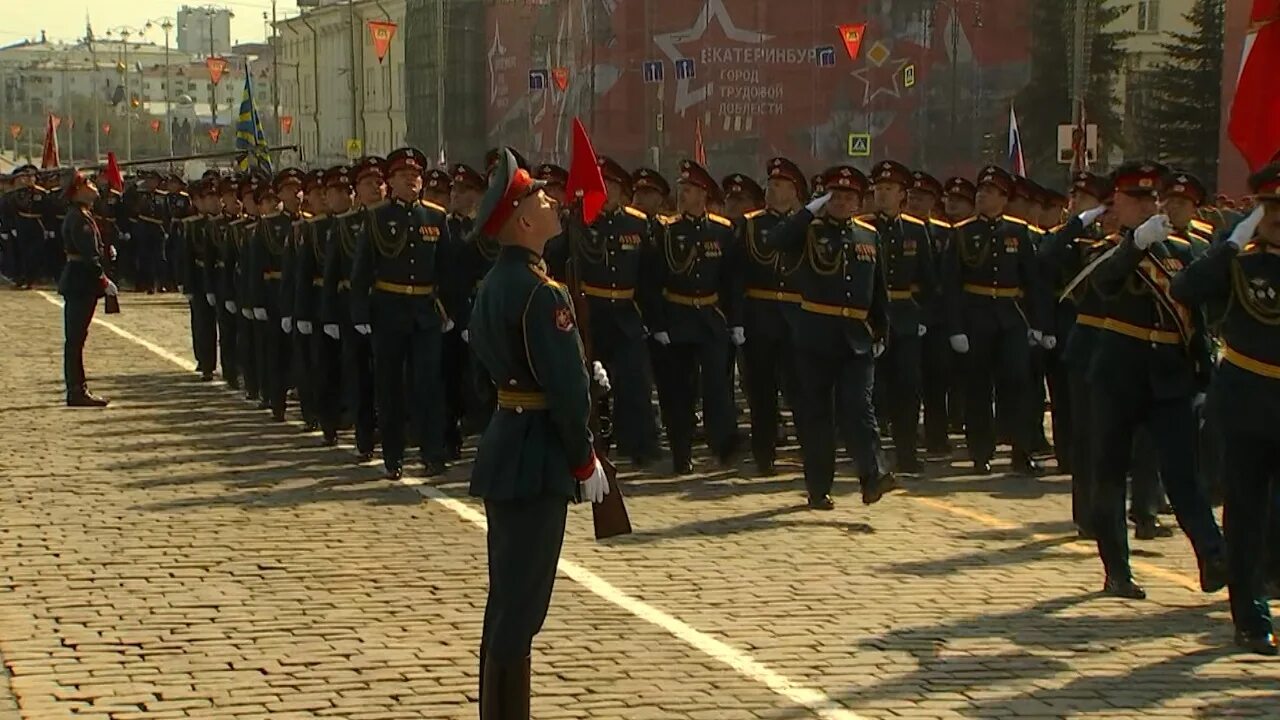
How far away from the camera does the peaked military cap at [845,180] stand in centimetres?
1311

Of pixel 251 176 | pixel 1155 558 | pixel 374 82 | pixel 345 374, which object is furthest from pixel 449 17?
pixel 1155 558

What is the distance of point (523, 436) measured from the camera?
7.02m

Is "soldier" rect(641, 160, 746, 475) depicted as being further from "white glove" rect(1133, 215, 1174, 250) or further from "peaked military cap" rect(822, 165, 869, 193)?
"white glove" rect(1133, 215, 1174, 250)

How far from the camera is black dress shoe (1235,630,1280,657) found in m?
9.00

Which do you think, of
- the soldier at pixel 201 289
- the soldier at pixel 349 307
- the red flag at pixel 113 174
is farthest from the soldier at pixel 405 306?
the red flag at pixel 113 174

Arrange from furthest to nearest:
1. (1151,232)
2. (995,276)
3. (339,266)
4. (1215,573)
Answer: (339,266) < (995,276) < (1215,573) < (1151,232)

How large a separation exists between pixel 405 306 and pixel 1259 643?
6955mm

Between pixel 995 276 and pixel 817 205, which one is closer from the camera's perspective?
pixel 817 205

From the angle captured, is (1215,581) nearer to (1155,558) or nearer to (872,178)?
(1155,558)

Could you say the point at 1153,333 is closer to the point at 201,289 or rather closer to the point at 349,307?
the point at 349,307

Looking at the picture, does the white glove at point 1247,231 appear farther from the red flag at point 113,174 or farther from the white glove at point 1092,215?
the red flag at point 113,174

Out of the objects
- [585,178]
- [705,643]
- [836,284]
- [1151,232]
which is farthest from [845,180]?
[585,178]

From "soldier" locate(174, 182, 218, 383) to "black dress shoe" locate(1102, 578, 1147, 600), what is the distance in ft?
42.6

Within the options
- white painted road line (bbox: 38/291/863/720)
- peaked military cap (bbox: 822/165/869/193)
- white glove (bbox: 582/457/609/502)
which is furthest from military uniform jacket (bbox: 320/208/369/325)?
white glove (bbox: 582/457/609/502)
